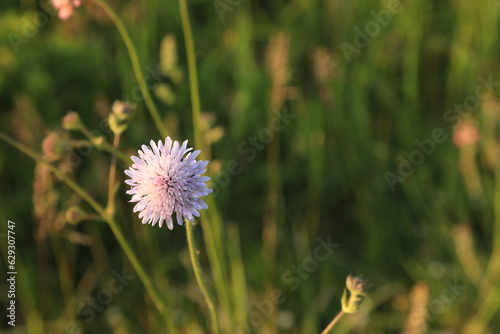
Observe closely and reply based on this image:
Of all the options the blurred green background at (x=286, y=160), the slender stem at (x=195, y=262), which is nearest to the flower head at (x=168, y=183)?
the slender stem at (x=195, y=262)

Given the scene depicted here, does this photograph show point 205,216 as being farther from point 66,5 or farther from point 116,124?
point 66,5

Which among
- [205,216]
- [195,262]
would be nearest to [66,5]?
[205,216]

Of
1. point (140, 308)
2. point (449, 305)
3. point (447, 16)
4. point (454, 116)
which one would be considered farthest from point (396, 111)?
point (140, 308)

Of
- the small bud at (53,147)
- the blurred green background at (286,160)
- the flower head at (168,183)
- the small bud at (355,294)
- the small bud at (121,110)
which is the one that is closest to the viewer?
the flower head at (168,183)

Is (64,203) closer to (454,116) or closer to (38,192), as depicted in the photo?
(38,192)

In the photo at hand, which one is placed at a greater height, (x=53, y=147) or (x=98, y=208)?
(x=53, y=147)

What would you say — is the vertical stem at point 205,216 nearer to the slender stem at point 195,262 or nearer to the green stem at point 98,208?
the green stem at point 98,208

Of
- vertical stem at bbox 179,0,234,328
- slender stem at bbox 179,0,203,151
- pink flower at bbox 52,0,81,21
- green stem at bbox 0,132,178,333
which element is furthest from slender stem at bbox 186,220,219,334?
pink flower at bbox 52,0,81,21
